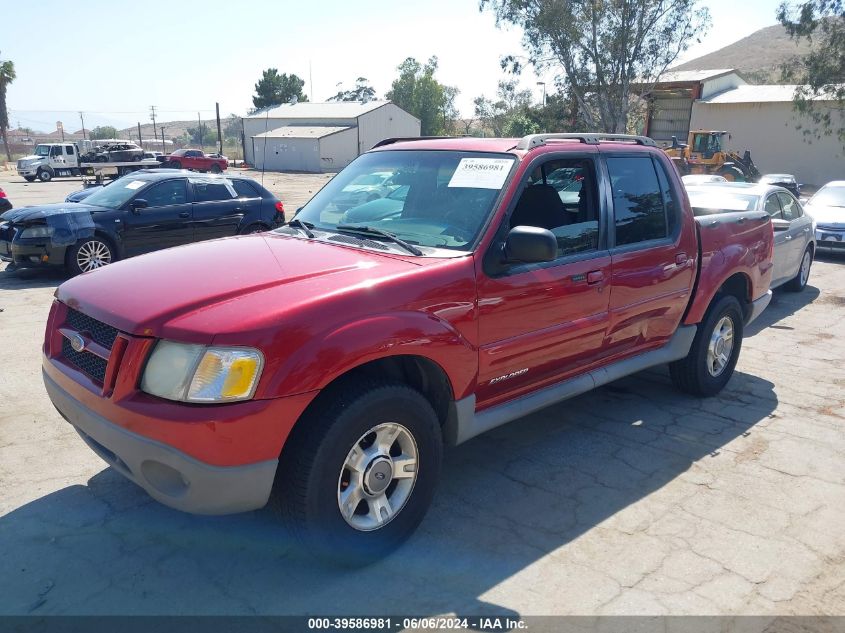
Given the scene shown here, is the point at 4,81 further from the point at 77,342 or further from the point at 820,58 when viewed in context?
the point at 77,342

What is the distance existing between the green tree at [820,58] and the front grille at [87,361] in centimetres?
3626

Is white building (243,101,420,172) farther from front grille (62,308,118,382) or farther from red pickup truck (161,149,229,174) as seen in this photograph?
front grille (62,308,118,382)

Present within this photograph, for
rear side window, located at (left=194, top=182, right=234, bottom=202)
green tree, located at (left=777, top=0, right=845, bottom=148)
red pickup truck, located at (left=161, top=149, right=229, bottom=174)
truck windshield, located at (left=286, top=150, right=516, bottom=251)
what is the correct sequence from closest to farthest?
truck windshield, located at (left=286, top=150, right=516, bottom=251), rear side window, located at (left=194, top=182, right=234, bottom=202), green tree, located at (left=777, top=0, right=845, bottom=148), red pickup truck, located at (left=161, top=149, right=229, bottom=174)

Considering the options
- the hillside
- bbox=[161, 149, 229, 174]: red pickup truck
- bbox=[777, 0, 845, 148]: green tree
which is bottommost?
bbox=[161, 149, 229, 174]: red pickup truck

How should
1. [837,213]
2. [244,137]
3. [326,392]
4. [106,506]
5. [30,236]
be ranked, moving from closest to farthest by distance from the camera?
[326,392] → [106,506] → [30,236] → [837,213] → [244,137]

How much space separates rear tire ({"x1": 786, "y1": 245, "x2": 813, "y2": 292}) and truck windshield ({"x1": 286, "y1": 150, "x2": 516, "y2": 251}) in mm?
7694

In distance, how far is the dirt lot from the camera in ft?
9.76

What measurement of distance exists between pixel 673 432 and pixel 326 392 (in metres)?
2.98

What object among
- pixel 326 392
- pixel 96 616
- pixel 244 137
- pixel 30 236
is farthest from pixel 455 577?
pixel 244 137

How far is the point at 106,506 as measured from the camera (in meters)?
3.64

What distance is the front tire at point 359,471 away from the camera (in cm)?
283

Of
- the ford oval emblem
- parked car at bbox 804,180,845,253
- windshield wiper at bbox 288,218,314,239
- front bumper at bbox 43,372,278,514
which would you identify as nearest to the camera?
front bumper at bbox 43,372,278,514

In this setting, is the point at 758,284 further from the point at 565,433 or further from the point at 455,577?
the point at 455,577

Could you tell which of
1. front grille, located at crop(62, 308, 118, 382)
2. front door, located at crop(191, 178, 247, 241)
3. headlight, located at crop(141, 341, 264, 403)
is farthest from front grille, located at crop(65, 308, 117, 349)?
front door, located at crop(191, 178, 247, 241)
